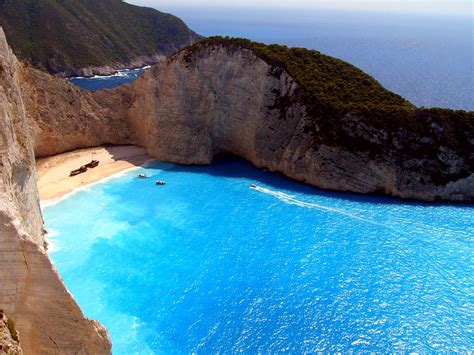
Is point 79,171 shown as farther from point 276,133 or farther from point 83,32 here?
point 83,32

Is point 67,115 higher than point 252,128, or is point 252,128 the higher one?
point 252,128

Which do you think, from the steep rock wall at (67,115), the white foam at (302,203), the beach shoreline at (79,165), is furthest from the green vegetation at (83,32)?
the white foam at (302,203)

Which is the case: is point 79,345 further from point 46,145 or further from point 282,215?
point 46,145

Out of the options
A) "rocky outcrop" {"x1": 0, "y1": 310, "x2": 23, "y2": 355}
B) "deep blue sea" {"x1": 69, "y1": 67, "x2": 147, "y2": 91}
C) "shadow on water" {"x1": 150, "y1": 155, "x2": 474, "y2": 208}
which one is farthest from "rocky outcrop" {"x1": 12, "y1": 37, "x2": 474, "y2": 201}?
"deep blue sea" {"x1": 69, "y1": 67, "x2": 147, "y2": 91}

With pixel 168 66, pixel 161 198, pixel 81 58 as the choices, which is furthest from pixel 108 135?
pixel 81 58

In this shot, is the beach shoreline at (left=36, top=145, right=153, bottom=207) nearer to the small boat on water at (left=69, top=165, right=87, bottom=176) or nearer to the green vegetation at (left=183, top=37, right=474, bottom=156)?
the small boat on water at (left=69, top=165, right=87, bottom=176)

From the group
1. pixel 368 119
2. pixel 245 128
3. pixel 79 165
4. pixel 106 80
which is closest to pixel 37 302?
pixel 79 165
